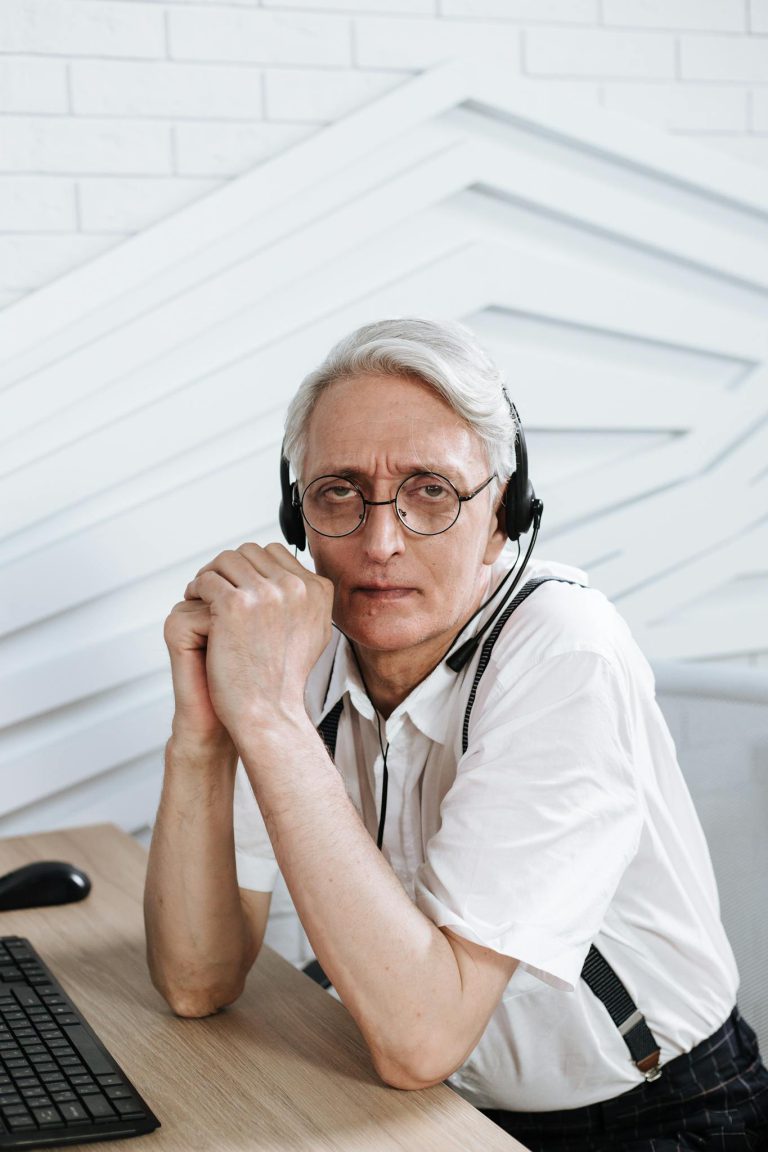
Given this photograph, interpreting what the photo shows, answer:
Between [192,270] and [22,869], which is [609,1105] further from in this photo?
[192,270]

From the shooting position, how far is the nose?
120 cm

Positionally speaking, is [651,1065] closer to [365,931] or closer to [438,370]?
[365,931]

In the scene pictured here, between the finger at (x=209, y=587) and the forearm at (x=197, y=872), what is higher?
the finger at (x=209, y=587)

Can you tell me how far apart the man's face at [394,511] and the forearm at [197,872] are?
0.21 metres

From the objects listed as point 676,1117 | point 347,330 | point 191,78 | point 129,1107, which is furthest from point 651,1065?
point 191,78

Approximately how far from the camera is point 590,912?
40.9 inches

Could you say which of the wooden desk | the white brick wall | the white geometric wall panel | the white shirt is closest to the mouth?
the white shirt

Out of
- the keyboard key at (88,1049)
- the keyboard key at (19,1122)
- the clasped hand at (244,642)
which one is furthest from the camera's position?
the clasped hand at (244,642)

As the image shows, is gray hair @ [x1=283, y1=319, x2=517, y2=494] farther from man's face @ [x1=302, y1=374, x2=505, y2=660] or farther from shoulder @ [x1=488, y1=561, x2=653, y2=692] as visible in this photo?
shoulder @ [x1=488, y1=561, x2=653, y2=692]

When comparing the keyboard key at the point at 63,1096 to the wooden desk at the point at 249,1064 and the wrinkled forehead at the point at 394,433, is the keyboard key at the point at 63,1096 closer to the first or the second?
the wooden desk at the point at 249,1064

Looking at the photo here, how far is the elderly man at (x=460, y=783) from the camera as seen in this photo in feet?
3.39

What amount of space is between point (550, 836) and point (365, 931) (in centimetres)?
18

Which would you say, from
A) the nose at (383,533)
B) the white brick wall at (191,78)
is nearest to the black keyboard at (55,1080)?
the nose at (383,533)

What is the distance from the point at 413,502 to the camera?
1224mm
